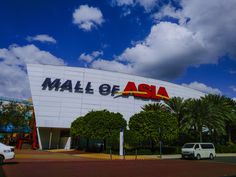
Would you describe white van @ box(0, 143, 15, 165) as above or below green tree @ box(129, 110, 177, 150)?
below

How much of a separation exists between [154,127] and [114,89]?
21942 millimetres

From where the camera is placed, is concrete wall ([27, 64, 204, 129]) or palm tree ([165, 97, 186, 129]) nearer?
palm tree ([165, 97, 186, 129])

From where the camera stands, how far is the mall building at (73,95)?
5081 centimetres

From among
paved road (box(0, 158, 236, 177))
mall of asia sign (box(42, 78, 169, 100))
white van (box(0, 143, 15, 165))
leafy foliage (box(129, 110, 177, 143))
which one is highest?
mall of asia sign (box(42, 78, 169, 100))

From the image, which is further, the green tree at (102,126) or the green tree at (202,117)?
the green tree at (202,117)

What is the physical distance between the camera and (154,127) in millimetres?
36781

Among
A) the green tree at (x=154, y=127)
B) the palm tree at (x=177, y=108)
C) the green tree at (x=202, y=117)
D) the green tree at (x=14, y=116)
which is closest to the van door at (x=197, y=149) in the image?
the green tree at (x=154, y=127)

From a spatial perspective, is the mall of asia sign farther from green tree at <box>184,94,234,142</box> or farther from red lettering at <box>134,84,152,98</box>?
green tree at <box>184,94,234,142</box>

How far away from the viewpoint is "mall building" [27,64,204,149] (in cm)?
5081

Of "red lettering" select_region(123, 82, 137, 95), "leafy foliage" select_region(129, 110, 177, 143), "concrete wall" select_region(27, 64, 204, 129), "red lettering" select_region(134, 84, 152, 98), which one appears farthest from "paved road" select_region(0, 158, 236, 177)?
"red lettering" select_region(134, 84, 152, 98)

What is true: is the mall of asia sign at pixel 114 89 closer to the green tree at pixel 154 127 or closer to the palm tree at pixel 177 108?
the palm tree at pixel 177 108

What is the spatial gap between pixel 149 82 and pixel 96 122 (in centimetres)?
2535

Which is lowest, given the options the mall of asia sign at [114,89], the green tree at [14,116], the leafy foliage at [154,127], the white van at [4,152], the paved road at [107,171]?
the paved road at [107,171]

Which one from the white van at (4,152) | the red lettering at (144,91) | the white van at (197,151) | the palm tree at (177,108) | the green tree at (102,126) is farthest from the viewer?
the red lettering at (144,91)
